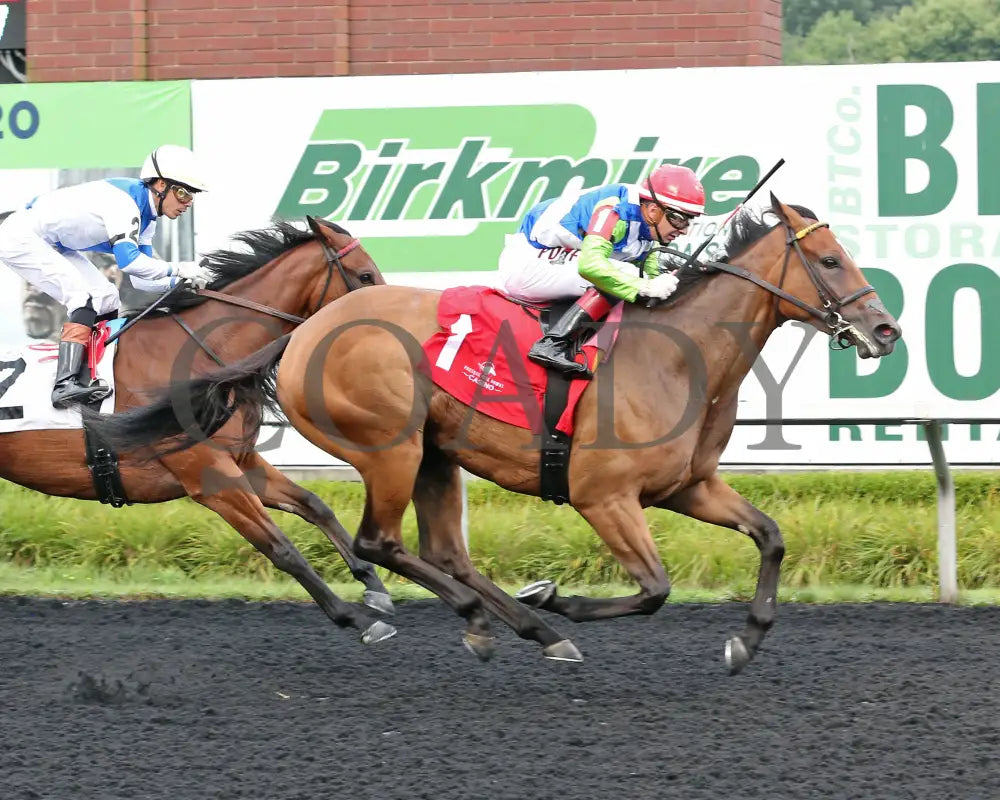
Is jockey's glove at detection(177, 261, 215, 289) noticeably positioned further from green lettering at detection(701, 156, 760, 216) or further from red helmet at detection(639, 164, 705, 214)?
green lettering at detection(701, 156, 760, 216)

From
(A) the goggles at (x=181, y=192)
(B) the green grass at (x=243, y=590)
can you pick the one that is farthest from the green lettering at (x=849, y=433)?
(A) the goggles at (x=181, y=192)

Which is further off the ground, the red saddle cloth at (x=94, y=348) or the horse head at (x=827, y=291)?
the horse head at (x=827, y=291)

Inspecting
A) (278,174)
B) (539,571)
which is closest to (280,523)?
(539,571)

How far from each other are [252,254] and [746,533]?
236 cm

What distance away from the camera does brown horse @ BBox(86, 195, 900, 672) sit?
455 cm

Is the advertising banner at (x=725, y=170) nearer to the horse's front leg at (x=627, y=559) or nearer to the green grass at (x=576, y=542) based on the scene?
the green grass at (x=576, y=542)

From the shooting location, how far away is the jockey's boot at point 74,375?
5.29m

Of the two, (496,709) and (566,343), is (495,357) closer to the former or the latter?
(566,343)

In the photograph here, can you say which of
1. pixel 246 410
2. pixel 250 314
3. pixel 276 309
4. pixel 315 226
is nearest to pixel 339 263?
pixel 315 226

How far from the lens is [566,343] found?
4.63 m

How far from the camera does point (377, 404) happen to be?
483 cm

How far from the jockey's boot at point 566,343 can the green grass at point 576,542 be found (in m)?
1.94

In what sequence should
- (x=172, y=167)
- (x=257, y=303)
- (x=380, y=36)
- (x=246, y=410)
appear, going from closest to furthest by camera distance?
1. (x=246, y=410)
2. (x=172, y=167)
3. (x=257, y=303)
4. (x=380, y=36)

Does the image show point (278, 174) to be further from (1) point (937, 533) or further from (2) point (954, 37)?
(2) point (954, 37)
